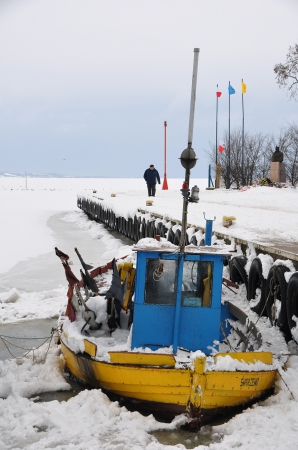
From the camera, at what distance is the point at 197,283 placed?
6.09 meters

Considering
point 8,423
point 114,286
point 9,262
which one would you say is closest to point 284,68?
point 9,262

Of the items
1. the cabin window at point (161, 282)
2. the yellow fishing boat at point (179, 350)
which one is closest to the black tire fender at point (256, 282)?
the yellow fishing boat at point (179, 350)

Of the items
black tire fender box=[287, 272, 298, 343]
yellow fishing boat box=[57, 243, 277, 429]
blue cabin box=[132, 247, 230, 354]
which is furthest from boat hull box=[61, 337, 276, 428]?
black tire fender box=[287, 272, 298, 343]

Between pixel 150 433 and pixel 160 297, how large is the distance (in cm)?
147

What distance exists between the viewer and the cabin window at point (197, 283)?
603 centimetres

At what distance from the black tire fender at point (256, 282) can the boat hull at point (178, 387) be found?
2.10m

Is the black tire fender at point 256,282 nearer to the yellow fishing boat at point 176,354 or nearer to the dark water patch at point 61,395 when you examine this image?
the yellow fishing boat at point 176,354

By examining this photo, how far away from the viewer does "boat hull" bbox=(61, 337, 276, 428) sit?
557 cm

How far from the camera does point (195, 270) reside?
237 inches

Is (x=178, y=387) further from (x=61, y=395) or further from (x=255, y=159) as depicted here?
(x=255, y=159)

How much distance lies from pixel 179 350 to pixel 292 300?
1.88 m

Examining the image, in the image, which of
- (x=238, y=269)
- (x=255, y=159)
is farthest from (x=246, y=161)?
(x=238, y=269)

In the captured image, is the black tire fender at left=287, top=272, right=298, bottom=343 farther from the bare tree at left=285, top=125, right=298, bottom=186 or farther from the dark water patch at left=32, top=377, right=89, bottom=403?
the bare tree at left=285, top=125, right=298, bottom=186

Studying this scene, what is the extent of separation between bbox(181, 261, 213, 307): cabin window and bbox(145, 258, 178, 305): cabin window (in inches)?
5.7
